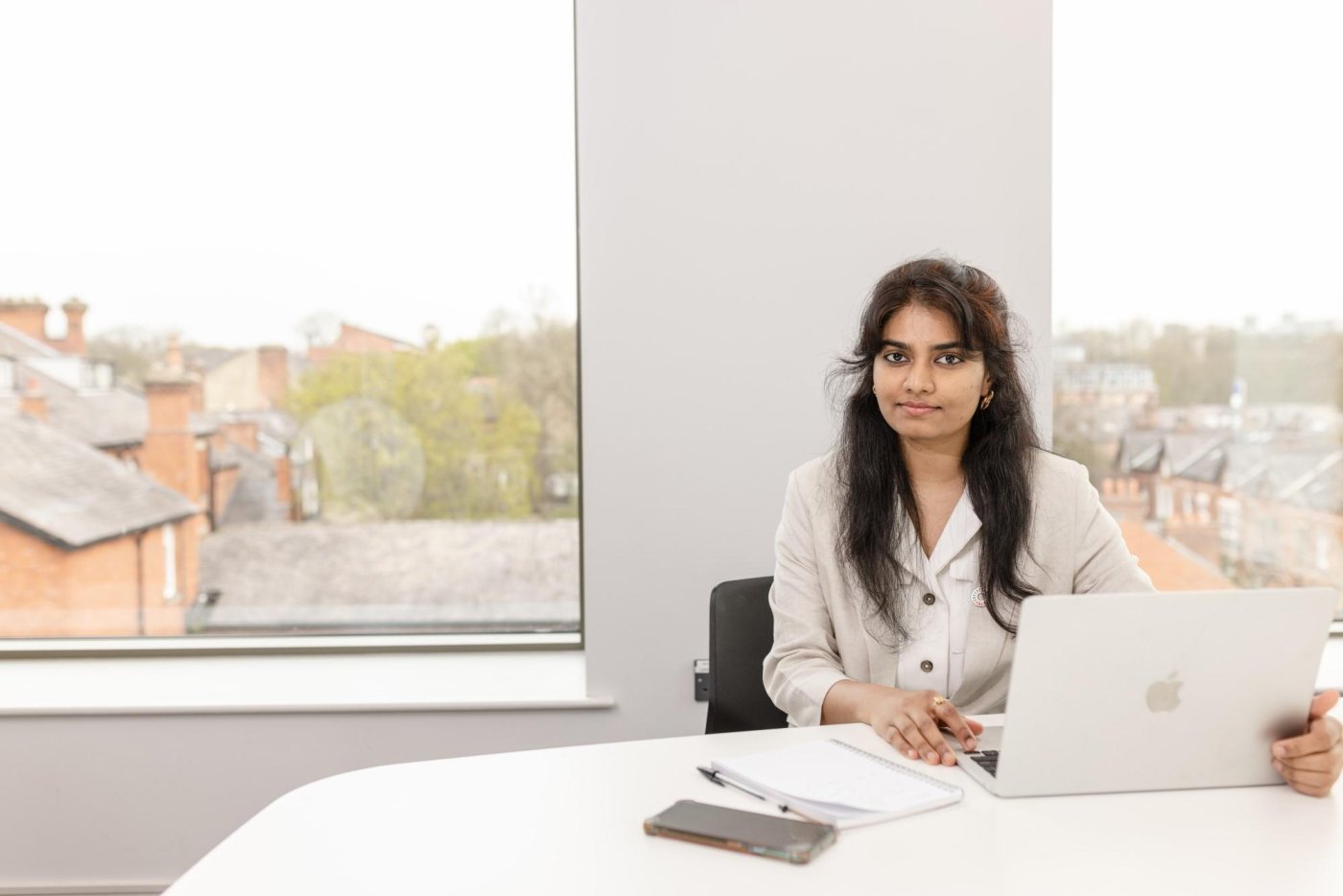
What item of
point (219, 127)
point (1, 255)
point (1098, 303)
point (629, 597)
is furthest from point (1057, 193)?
point (1, 255)

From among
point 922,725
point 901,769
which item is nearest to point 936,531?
point 922,725

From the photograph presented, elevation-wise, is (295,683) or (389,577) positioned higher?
(389,577)

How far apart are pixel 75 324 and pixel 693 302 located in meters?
1.75

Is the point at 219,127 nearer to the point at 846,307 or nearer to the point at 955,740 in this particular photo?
the point at 846,307

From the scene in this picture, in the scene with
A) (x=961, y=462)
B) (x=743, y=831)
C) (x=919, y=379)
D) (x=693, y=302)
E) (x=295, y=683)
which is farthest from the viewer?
(x=295, y=683)

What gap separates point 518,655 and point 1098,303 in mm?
1932

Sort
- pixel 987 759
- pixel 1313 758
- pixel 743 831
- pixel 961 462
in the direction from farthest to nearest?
pixel 961 462, pixel 987 759, pixel 1313 758, pixel 743 831

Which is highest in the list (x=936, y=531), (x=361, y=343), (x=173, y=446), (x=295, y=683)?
(x=361, y=343)

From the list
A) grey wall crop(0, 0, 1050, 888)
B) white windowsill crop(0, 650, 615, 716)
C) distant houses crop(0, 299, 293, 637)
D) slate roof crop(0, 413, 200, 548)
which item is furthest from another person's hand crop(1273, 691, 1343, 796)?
slate roof crop(0, 413, 200, 548)

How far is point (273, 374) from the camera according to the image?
3.05 m

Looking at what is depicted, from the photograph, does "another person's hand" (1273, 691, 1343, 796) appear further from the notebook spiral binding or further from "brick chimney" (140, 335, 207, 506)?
"brick chimney" (140, 335, 207, 506)

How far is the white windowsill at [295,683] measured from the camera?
2.74 metres

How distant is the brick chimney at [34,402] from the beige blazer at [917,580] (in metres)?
2.24

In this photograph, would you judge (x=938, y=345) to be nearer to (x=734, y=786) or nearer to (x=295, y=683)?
(x=734, y=786)
